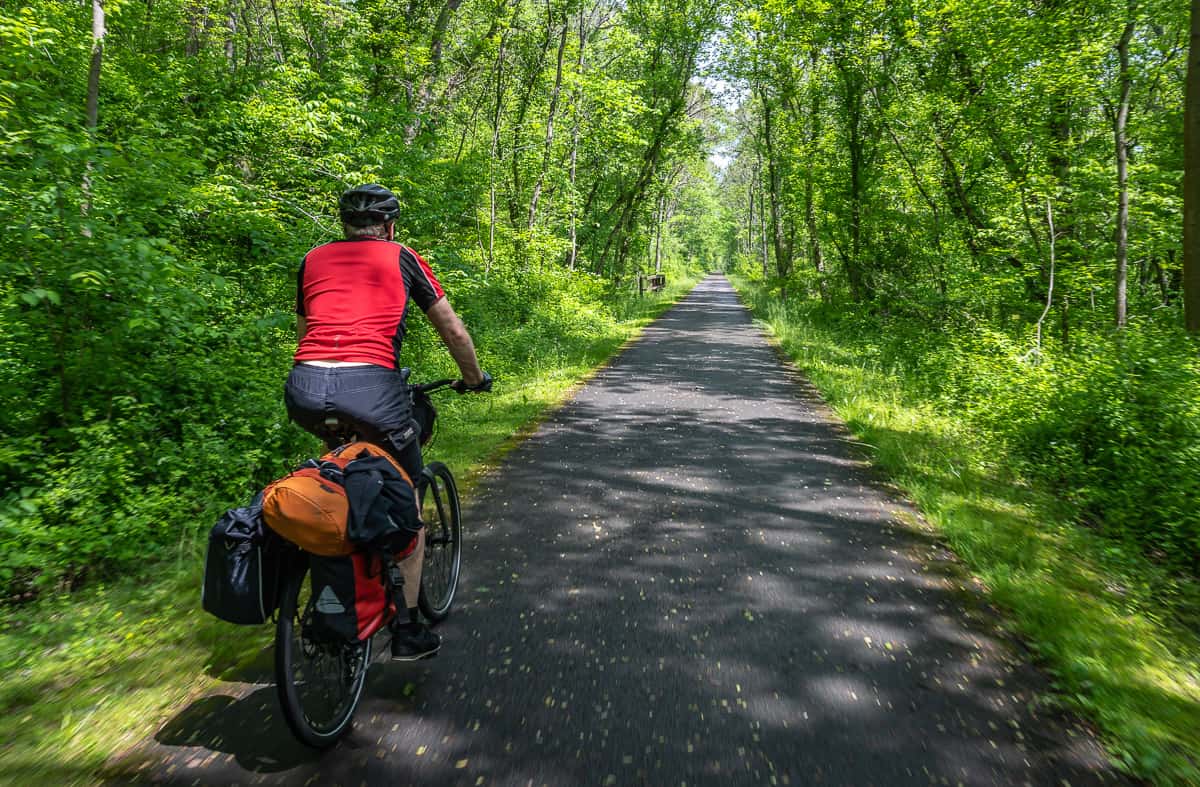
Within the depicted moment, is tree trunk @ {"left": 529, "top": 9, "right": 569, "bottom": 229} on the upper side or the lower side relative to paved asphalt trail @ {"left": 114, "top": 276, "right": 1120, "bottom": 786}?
upper

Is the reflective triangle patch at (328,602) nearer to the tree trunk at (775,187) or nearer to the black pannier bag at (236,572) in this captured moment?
the black pannier bag at (236,572)

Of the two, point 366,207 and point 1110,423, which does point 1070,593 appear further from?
point 366,207

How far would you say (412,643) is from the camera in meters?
2.82

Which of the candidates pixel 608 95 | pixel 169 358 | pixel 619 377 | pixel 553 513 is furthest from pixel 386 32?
pixel 553 513

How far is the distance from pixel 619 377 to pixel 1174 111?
36.1 ft

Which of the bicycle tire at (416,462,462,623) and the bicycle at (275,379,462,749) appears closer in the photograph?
the bicycle at (275,379,462,749)

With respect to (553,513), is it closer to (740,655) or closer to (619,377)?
(740,655)

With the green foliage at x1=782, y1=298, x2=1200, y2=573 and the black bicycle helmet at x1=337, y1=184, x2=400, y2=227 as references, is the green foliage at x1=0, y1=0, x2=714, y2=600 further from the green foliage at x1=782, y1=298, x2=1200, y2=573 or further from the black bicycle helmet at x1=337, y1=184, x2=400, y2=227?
the green foliage at x1=782, y1=298, x2=1200, y2=573

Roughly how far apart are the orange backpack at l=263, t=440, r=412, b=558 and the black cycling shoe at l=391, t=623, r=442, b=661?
2.34 ft

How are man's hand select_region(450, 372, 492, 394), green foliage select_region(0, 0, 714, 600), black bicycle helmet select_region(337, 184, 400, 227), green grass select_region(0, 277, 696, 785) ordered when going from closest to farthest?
green grass select_region(0, 277, 696, 785) → black bicycle helmet select_region(337, 184, 400, 227) → man's hand select_region(450, 372, 492, 394) → green foliage select_region(0, 0, 714, 600)

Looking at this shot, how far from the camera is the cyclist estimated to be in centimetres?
262

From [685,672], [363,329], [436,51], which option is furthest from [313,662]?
[436,51]

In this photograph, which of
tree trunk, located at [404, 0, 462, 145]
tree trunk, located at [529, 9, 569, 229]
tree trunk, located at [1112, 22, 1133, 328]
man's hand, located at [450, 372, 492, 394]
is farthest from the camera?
tree trunk, located at [529, 9, 569, 229]

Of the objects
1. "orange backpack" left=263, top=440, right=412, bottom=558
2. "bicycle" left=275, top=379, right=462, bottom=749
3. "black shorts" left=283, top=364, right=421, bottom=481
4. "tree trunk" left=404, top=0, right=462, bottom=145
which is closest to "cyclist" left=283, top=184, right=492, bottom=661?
"black shorts" left=283, top=364, right=421, bottom=481
